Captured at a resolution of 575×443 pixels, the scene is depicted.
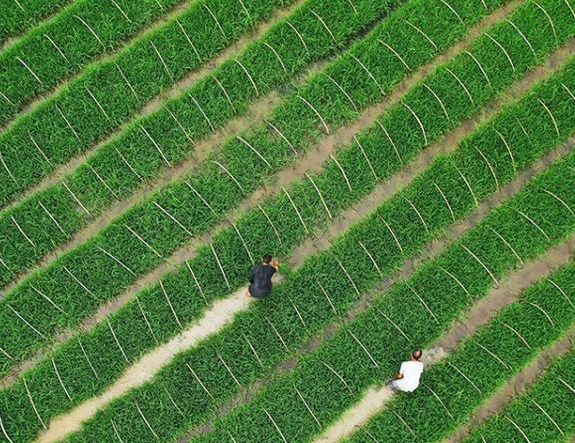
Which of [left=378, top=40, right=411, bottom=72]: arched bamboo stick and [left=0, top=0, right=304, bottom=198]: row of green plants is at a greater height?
[left=0, top=0, right=304, bottom=198]: row of green plants

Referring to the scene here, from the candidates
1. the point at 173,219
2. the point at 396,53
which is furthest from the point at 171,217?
the point at 396,53

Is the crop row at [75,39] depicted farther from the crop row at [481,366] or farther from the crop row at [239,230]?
the crop row at [481,366]

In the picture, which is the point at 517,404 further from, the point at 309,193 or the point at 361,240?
the point at 309,193

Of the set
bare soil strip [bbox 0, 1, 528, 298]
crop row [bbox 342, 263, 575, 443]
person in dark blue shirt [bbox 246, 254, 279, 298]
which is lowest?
crop row [bbox 342, 263, 575, 443]

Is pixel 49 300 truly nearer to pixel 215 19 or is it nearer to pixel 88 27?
pixel 88 27

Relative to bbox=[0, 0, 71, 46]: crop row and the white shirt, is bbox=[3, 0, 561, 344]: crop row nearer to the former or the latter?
the white shirt

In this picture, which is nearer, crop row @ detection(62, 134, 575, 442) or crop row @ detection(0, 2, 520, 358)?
crop row @ detection(62, 134, 575, 442)

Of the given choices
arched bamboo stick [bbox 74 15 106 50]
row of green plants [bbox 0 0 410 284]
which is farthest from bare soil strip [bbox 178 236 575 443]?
arched bamboo stick [bbox 74 15 106 50]
